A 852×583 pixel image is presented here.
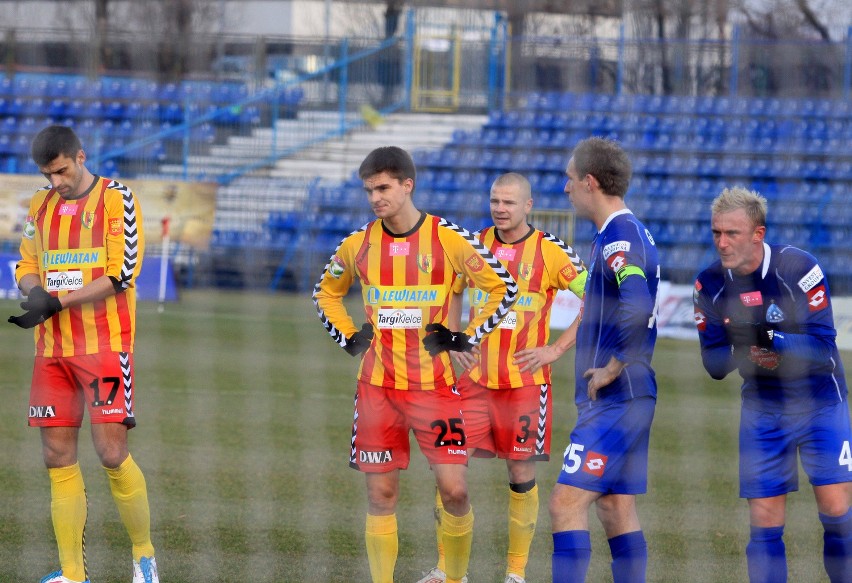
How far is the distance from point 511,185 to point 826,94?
16738 mm

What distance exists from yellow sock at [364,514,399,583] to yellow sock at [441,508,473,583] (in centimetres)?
30

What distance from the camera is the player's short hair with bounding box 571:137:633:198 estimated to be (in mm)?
4477

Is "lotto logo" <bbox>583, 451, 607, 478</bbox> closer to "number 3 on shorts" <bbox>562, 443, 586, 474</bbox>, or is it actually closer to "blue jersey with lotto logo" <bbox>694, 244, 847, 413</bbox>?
"number 3 on shorts" <bbox>562, 443, 586, 474</bbox>

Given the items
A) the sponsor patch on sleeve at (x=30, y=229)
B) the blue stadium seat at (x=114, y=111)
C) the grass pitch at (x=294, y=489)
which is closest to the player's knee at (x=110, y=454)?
the grass pitch at (x=294, y=489)

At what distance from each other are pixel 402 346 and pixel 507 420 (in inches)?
41.1

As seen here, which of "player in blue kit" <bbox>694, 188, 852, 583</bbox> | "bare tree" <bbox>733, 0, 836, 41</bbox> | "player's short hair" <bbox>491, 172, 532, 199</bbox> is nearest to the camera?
"player in blue kit" <bbox>694, 188, 852, 583</bbox>

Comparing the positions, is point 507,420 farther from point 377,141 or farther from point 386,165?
point 377,141

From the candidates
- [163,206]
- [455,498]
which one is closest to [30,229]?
[455,498]

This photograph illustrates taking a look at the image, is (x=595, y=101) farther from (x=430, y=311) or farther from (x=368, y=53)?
(x=430, y=311)

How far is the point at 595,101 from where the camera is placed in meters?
21.4

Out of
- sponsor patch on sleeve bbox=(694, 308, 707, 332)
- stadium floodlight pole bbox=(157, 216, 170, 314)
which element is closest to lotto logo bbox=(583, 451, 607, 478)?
sponsor patch on sleeve bbox=(694, 308, 707, 332)

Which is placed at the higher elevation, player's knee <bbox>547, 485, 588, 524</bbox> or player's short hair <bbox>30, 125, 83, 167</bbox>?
player's short hair <bbox>30, 125, 83, 167</bbox>

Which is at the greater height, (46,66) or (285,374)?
(46,66)

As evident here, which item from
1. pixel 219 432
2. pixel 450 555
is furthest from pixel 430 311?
pixel 219 432
